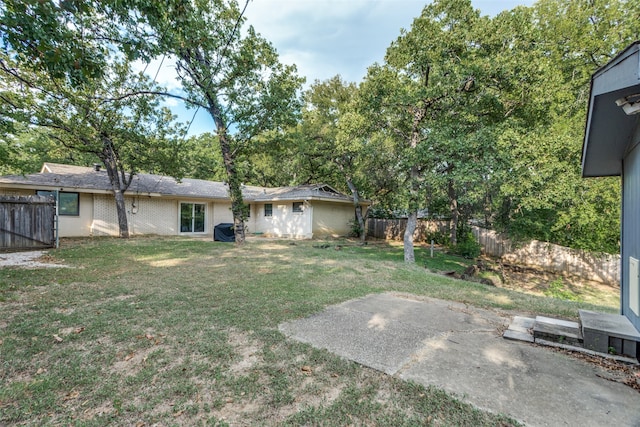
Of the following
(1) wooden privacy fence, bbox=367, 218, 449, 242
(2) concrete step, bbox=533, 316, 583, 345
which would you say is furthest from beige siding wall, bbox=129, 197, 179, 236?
(2) concrete step, bbox=533, 316, 583, 345

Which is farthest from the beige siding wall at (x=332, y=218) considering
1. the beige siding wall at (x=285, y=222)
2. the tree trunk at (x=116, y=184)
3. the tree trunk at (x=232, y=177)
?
the tree trunk at (x=116, y=184)

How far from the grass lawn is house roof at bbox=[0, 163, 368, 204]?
888cm

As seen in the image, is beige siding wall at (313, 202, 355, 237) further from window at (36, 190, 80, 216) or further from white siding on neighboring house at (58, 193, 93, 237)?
window at (36, 190, 80, 216)

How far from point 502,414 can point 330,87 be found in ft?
65.4

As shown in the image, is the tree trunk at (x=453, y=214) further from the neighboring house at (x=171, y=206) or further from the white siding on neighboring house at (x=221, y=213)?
the white siding on neighboring house at (x=221, y=213)

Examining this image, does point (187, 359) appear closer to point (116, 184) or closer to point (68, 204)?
point (116, 184)

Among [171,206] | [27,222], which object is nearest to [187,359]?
[27,222]

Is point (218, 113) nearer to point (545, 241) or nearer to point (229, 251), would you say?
point (229, 251)

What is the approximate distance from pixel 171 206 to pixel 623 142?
18.3m

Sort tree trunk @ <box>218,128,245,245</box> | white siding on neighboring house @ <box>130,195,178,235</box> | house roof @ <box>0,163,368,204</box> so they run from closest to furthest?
tree trunk @ <box>218,128,245,245</box> < house roof @ <box>0,163,368,204</box> < white siding on neighboring house @ <box>130,195,178,235</box>

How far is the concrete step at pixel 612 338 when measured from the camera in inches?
126

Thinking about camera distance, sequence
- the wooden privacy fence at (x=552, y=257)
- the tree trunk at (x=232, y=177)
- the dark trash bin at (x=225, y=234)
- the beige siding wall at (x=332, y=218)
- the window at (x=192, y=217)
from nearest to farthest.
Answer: the wooden privacy fence at (x=552, y=257) < the tree trunk at (x=232, y=177) < the dark trash bin at (x=225, y=234) < the window at (x=192, y=217) < the beige siding wall at (x=332, y=218)

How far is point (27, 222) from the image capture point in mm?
9930

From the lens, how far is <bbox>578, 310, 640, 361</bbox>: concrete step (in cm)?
321
